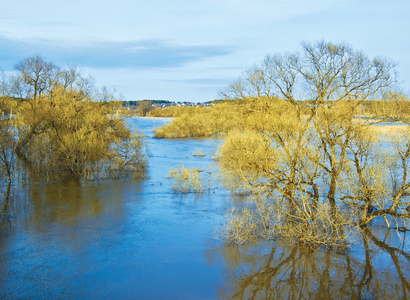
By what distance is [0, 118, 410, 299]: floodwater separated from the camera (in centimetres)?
981

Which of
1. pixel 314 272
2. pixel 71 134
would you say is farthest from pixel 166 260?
pixel 71 134

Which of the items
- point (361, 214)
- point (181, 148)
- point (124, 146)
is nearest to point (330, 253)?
point (361, 214)

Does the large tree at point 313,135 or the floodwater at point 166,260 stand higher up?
the large tree at point 313,135

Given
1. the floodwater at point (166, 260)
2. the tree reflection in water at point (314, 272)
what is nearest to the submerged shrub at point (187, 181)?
the floodwater at point (166, 260)

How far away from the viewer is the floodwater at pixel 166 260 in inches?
386

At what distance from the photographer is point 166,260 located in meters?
11.5

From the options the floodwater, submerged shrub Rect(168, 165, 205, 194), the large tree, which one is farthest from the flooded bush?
the large tree

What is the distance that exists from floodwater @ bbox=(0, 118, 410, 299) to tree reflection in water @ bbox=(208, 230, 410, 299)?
3 centimetres

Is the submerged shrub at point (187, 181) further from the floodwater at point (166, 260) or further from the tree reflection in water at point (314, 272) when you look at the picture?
the tree reflection in water at point (314, 272)

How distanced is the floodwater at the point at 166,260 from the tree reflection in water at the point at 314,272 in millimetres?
29

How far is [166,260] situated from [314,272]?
4.56m

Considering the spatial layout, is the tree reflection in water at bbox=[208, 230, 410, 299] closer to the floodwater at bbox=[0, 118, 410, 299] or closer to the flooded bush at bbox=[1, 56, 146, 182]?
the floodwater at bbox=[0, 118, 410, 299]

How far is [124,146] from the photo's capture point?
25375 millimetres

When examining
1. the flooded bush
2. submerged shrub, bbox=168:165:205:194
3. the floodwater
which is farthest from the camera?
the flooded bush
